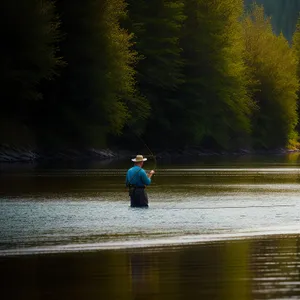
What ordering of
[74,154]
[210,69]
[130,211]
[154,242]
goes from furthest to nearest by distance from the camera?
1. [210,69]
2. [74,154]
3. [130,211]
4. [154,242]

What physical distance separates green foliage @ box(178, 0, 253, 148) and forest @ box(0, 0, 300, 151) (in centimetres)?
10

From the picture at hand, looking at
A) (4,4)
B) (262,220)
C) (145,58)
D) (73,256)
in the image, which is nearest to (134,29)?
(145,58)

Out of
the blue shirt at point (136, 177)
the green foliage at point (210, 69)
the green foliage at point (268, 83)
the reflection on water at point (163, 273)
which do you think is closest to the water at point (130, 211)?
the blue shirt at point (136, 177)

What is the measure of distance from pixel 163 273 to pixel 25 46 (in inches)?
1677

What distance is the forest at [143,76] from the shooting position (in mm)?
57438

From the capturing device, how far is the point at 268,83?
10181 centimetres

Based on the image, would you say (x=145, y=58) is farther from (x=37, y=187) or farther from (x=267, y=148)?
(x=37, y=187)

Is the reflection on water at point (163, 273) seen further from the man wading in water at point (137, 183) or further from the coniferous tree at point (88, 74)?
the coniferous tree at point (88, 74)

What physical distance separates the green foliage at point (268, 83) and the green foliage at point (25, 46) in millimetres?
43634

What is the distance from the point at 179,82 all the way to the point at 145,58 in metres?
3.89

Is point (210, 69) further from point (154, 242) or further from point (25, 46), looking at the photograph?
point (154, 242)

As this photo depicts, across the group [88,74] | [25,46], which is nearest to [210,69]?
[88,74]

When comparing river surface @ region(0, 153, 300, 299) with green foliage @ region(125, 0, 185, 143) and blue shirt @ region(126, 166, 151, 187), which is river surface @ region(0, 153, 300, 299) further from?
green foliage @ region(125, 0, 185, 143)

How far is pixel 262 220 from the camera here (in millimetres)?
23016
